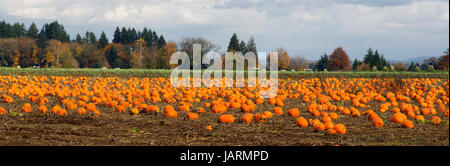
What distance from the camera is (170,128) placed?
9.17m

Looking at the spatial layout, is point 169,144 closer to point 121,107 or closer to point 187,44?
point 121,107

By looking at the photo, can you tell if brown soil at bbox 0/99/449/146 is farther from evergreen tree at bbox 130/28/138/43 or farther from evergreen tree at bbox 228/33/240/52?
evergreen tree at bbox 130/28/138/43

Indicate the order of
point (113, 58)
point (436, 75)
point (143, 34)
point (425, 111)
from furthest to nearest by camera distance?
point (143, 34) → point (113, 58) → point (436, 75) → point (425, 111)

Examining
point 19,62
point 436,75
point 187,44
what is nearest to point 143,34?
point 19,62

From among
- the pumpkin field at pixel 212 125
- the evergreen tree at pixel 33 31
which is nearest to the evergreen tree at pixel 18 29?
the evergreen tree at pixel 33 31

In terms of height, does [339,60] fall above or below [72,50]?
below

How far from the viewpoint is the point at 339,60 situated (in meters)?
97.0

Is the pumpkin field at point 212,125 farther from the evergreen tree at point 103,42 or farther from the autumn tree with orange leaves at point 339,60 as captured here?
the evergreen tree at point 103,42

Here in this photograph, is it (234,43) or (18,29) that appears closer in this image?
(234,43)

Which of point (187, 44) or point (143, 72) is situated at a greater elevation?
point (187, 44)

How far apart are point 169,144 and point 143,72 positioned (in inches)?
963

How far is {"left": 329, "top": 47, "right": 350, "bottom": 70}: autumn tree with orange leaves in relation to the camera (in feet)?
316

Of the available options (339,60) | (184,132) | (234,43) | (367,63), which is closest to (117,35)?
(234,43)

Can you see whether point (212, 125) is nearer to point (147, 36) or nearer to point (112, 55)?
point (112, 55)
